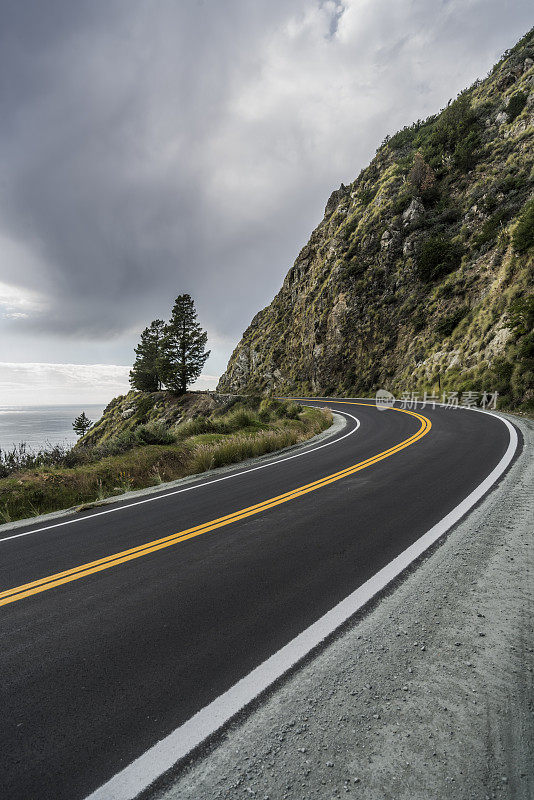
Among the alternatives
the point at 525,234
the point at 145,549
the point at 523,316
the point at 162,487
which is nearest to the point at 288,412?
the point at 162,487

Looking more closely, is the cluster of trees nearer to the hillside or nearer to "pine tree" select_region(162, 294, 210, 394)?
"pine tree" select_region(162, 294, 210, 394)

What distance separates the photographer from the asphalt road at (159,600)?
190 centimetres

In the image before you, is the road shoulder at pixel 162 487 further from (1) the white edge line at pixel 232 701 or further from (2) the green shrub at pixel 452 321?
(2) the green shrub at pixel 452 321

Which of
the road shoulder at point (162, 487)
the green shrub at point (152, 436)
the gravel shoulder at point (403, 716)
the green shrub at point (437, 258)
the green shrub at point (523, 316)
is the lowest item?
the road shoulder at point (162, 487)

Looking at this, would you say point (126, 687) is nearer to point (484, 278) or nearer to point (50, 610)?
point (50, 610)

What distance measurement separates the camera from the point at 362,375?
38.4 m

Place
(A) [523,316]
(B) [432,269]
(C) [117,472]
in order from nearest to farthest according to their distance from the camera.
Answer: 1. (C) [117,472]
2. (A) [523,316]
3. (B) [432,269]

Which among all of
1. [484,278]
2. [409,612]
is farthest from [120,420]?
[409,612]

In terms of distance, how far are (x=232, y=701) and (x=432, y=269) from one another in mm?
38556

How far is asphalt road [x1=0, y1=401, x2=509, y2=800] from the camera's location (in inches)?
74.9

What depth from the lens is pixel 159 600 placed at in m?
3.17

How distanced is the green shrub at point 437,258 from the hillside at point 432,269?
95 mm

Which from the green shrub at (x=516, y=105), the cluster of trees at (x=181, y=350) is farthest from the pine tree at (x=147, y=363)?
the green shrub at (x=516, y=105)

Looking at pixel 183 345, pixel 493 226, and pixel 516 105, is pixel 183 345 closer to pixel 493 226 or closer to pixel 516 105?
pixel 493 226
